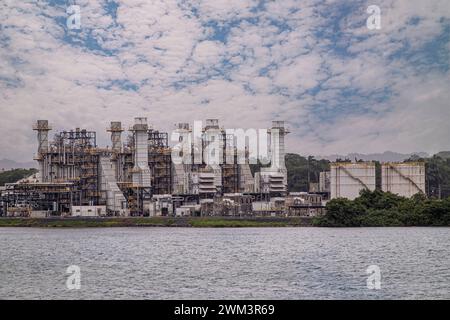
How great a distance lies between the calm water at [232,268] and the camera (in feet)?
106

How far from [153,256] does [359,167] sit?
54.6 metres

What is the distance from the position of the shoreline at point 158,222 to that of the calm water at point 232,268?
29572 mm

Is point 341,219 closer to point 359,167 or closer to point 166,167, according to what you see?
point 359,167

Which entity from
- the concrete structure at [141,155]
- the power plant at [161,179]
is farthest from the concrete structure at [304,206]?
the concrete structure at [141,155]

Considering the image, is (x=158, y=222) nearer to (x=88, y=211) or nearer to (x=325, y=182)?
(x=88, y=211)

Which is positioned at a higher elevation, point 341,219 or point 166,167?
point 166,167

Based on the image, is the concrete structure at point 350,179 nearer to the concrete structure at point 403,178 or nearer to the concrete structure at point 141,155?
the concrete structure at point 403,178

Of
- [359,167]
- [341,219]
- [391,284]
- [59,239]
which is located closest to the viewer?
[391,284]

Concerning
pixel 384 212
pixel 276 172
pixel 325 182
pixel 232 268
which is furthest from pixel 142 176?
pixel 232 268

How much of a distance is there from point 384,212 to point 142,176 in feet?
113

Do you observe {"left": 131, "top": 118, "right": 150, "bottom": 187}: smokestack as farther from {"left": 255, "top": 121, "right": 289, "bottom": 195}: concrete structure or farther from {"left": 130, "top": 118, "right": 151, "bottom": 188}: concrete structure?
{"left": 255, "top": 121, "right": 289, "bottom": 195}: concrete structure

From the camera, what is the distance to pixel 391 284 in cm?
3431
